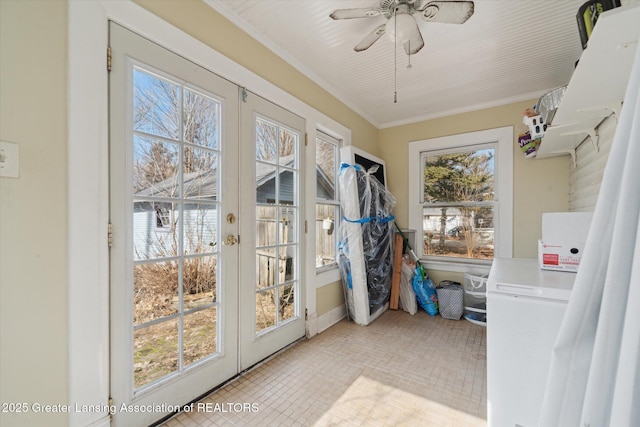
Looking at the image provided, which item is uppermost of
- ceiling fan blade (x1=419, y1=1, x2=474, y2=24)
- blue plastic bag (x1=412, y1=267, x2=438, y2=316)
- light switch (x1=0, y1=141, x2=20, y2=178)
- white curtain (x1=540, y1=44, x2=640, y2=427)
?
ceiling fan blade (x1=419, y1=1, x2=474, y2=24)

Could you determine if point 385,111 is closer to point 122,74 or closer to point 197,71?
point 197,71

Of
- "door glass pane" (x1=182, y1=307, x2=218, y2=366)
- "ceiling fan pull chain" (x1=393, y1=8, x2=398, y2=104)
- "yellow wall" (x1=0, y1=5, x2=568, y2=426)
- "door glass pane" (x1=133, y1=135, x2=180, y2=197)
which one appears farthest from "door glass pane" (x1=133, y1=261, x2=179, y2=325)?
"ceiling fan pull chain" (x1=393, y1=8, x2=398, y2=104)

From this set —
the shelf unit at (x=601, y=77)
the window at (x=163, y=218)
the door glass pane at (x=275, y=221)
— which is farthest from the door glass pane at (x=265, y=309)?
the shelf unit at (x=601, y=77)

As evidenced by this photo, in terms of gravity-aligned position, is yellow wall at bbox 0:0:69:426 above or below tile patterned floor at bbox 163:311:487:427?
above

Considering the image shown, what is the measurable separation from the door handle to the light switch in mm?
1013

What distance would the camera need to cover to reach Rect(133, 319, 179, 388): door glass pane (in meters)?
1.42

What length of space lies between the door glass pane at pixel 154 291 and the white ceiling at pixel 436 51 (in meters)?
1.74

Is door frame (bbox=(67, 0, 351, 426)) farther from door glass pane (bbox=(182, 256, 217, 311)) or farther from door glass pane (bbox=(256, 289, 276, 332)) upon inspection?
door glass pane (bbox=(256, 289, 276, 332))

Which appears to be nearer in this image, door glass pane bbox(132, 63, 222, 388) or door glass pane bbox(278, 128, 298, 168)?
door glass pane bbox(132, 63, 222, 388)

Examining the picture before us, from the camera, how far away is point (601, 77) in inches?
48.2

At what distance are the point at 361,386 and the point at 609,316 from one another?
1.64m

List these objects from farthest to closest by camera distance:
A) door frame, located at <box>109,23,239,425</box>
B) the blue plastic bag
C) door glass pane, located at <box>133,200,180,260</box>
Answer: the blue plastic bag, door glass pane, located at <box>133,200,180,260</box>, door frame, located at <box>109,23,239,425</box>

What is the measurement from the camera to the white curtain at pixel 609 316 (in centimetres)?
49

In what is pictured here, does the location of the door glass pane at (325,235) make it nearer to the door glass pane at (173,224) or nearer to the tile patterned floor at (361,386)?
the tile patterned floor at (361,386)
